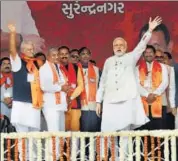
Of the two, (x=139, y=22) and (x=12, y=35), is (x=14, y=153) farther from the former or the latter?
(x=139, y=22)

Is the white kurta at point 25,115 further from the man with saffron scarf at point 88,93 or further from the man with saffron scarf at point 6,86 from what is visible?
the man with saffron scarf at point 88,93

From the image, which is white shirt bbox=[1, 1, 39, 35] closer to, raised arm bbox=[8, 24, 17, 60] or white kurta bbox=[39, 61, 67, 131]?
raised arm bbox=[8, 24, 17, 60]

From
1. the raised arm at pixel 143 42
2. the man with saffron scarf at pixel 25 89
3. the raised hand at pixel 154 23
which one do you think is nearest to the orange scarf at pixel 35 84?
the man with saffron scarf at pixel 25 89

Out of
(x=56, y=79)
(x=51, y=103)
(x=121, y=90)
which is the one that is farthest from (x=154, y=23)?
(x=51, y=103)

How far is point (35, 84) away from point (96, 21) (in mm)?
597

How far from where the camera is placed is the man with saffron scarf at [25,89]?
3092 mm

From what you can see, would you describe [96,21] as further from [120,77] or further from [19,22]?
[19,22]

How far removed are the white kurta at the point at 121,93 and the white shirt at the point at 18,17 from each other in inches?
23.0

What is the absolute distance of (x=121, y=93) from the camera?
3076 millimetres

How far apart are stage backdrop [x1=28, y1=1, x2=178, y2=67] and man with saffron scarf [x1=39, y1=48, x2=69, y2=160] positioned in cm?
15

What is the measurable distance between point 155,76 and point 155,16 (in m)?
0.40

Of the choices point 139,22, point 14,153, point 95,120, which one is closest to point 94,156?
point 95,120

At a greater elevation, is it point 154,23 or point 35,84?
point 154,23

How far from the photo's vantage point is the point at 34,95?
3109 millimetres
